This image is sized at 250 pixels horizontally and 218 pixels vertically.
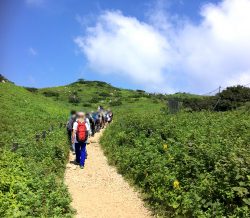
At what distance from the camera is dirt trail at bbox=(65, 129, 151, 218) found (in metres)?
11.6

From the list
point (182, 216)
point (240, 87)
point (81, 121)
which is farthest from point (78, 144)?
point (240, 87)

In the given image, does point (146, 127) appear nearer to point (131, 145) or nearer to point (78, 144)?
point (131, 145)

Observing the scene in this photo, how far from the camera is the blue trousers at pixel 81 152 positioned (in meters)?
17.6

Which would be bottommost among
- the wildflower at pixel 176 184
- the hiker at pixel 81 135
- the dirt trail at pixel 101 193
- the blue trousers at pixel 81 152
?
the dirt trail at pixel 101 193

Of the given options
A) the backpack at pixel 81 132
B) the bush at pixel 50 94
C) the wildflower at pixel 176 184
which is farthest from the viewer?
the bush at pixel 50 94

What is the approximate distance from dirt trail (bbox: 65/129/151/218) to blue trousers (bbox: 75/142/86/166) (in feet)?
1.05

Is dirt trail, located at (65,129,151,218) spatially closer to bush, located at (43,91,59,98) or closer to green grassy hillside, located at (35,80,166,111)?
green grassy hillside, located at (35,80,166,111)

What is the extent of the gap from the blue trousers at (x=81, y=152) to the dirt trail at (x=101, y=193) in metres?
0.32

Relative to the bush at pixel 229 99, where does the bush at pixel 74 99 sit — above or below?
above

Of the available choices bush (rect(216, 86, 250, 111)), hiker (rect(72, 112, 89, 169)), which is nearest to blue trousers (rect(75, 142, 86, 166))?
hiker (rect(72, 112, 89, 169))

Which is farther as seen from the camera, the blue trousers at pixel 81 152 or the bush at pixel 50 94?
the bush at pixel 50 94

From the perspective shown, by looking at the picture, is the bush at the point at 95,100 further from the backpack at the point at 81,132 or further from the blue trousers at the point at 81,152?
the backpack at the point at 81,132

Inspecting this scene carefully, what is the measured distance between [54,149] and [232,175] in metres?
8.51

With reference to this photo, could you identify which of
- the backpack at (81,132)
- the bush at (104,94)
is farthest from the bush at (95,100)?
the backpack at (81,132)
